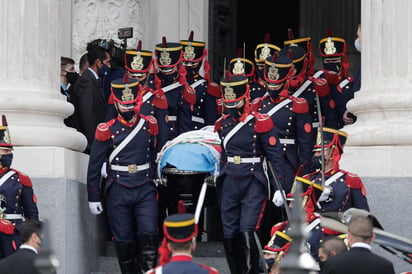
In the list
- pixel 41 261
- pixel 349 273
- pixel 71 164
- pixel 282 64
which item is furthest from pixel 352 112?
pixel 41 261

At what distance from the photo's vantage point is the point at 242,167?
19406 mm

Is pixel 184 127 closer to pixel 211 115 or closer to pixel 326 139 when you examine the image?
pixel 211 115

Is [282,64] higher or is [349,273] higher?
[282,64]

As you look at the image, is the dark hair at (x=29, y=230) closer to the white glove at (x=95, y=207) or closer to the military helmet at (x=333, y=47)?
the white glove at (x=95, y=207)

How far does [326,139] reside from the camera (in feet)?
60.7

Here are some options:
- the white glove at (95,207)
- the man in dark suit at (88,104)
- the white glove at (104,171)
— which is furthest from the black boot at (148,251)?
the man in dark suit at (88,104)

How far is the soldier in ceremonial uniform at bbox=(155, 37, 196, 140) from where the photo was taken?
67.6ft

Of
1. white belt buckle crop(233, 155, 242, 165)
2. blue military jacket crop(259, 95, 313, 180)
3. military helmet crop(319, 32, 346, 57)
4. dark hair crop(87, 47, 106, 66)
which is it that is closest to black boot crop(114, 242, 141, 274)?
white belt buckle crop(233, 155, 242, 165)

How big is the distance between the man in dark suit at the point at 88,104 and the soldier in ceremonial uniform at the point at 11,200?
7.70 ft

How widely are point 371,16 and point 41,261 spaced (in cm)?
700

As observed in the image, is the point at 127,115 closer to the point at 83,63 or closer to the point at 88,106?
the point at 88,106

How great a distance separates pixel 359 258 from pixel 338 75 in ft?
19.3

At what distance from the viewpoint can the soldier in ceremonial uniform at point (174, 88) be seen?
67.6ft

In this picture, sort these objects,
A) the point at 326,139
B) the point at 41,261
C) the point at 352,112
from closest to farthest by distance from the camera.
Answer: the point at 41,261
the point at 326,139
the point at 352,112
